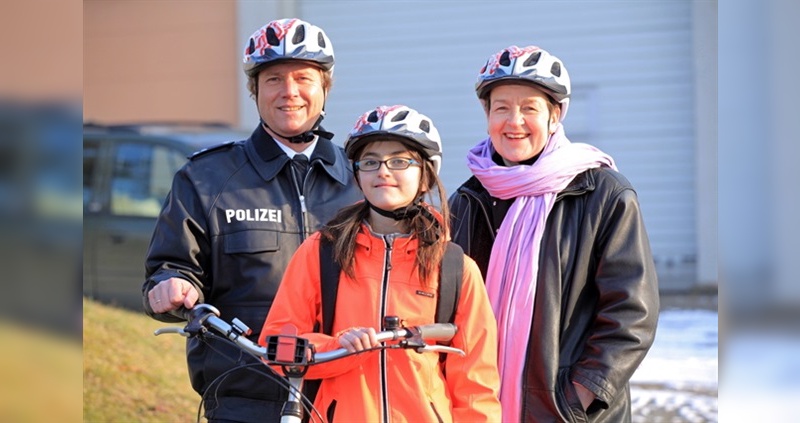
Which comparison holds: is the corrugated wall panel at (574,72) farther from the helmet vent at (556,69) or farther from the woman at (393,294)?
the woman at (393,294)

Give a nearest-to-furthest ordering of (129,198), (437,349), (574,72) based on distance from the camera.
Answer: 1. (437,349)
2. (574,72)
3. (129,198)

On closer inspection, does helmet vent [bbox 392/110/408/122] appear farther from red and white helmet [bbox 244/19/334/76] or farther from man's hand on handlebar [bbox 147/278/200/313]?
man's hand on handlebar [bbox 147/278/200/313]

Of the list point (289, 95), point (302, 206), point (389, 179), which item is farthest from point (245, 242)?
point (389, 179)

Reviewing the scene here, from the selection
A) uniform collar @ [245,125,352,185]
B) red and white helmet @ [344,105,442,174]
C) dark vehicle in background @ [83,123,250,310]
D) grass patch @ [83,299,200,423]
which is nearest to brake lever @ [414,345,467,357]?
red and white helmet @ [344,105,442,174]

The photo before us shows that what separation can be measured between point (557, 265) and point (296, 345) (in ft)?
3.29

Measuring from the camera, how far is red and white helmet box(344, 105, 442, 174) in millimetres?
3730

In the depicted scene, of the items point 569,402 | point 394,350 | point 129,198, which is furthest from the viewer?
point 129,198

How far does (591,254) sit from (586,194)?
0.68 ft

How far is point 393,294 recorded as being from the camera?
12.1 feet

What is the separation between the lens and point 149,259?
4320 millimetres

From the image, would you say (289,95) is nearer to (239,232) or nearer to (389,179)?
(239,232)

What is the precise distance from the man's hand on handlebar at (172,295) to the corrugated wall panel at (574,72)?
4.74m
